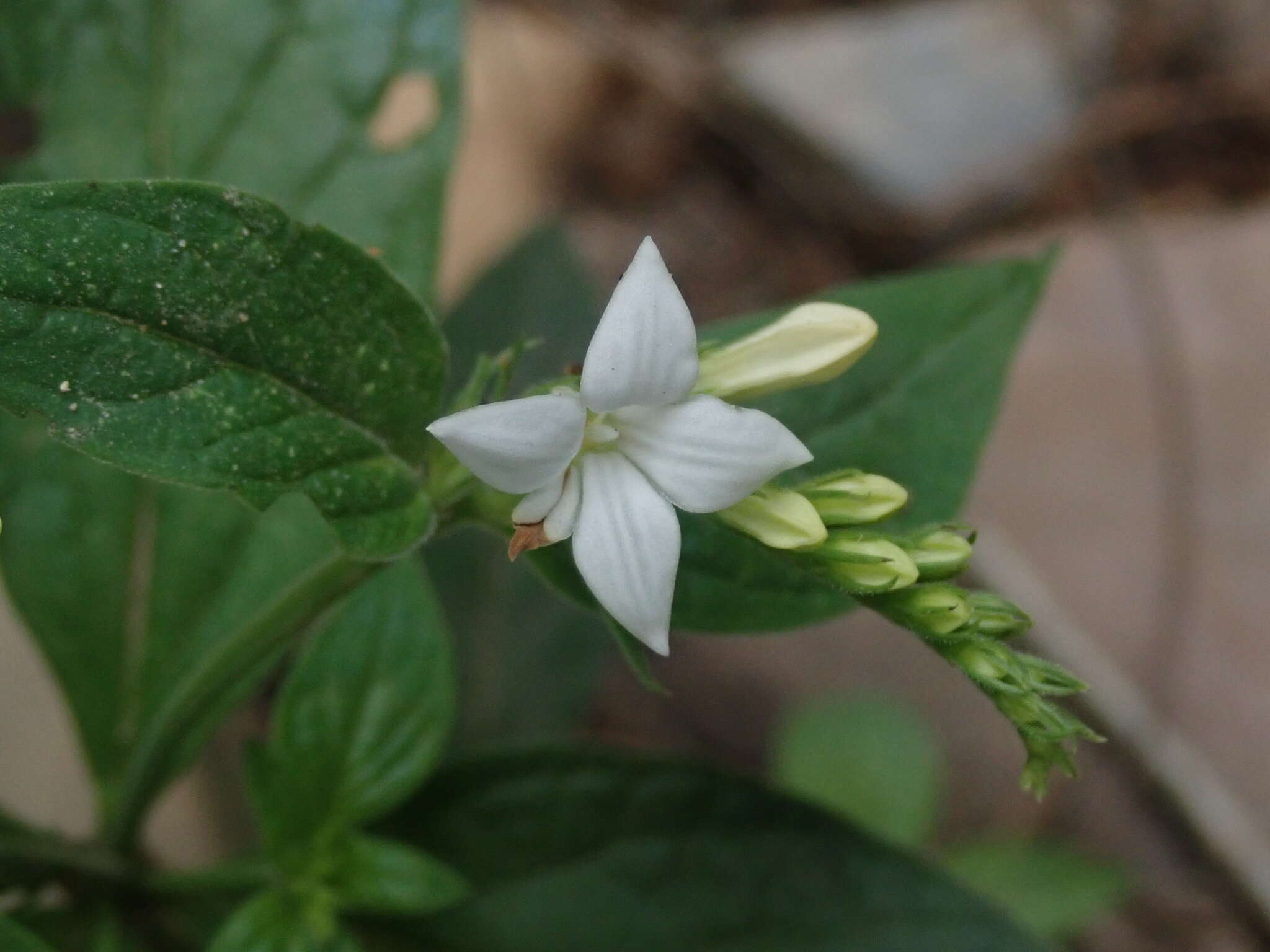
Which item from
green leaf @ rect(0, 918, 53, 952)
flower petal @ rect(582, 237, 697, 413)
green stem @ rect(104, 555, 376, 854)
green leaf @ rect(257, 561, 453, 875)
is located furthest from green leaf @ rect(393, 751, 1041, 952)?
flower petal @ rect(582, 237, 697, 413)

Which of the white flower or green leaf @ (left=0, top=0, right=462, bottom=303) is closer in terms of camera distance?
the white flower

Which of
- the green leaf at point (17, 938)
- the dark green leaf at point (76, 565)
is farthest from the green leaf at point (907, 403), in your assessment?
the dark green leaf at point (76, 565)

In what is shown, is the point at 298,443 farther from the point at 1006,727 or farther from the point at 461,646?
the point at 1006,727

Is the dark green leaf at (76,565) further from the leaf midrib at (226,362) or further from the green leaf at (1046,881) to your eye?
the green leaf at (1046,881)

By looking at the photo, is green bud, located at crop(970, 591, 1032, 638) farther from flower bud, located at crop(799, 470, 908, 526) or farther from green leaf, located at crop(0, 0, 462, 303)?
green leaf, located at crop(0, 0, 462, 303)

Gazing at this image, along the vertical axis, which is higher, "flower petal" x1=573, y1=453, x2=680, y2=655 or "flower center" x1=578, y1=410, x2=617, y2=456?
"flower center" x1=578, y1=410, x2=617, y2=456
